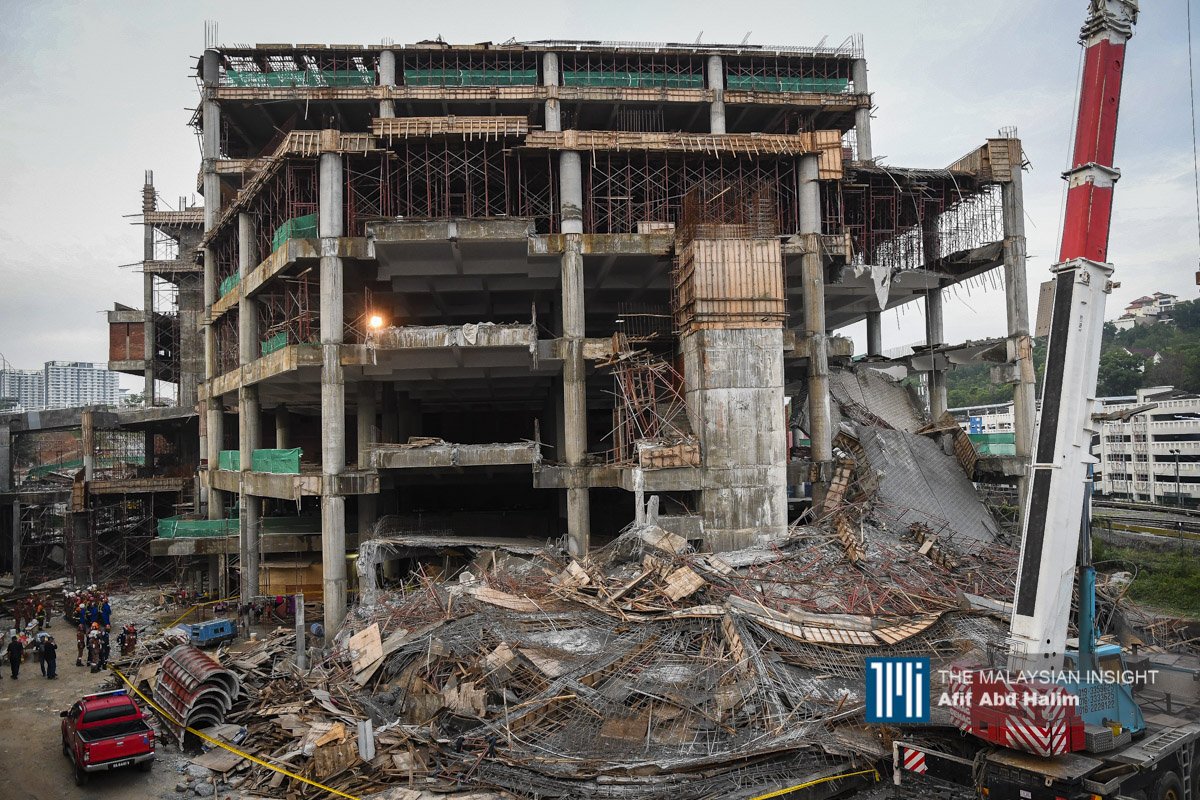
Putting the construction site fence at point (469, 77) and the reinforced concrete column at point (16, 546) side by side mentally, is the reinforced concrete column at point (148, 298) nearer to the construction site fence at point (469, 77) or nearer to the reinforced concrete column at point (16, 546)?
the reinforced concrete column at point (16, 546)

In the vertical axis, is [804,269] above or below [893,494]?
above

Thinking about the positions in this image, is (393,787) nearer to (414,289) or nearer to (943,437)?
(414,289)

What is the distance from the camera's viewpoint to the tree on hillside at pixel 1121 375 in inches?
2650

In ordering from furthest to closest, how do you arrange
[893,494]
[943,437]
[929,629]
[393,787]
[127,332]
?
[127,332]
[943,437]
[893,494]
[929,629]
[393,787]

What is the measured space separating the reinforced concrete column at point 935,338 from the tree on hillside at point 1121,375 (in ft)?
141

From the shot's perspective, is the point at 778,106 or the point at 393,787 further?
the point at 778,106

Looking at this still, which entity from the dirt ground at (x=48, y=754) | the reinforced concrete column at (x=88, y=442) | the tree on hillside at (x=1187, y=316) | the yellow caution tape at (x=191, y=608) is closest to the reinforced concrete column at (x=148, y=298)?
the reinforced concrete column at (x=88, y=442)

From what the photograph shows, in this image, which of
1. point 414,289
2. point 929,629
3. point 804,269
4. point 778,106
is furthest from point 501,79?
point 929,629

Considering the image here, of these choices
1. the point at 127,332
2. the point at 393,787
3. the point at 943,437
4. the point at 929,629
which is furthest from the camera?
the point at 127,332

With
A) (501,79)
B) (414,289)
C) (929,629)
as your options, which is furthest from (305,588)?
(929,629)

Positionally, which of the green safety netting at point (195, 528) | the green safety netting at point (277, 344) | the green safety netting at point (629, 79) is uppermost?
the green safety netting at point (629, 79)

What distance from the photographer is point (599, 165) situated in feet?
87.8

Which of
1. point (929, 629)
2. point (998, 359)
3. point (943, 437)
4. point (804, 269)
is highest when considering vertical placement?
point (804, 269)

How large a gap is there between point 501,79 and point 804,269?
14.6 m
